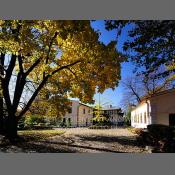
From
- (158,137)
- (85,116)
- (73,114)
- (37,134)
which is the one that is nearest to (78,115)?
(85,116)

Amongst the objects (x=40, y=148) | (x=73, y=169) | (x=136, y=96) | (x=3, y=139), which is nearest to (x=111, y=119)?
(x=136, y=96)

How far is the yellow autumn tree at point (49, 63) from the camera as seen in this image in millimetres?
9289

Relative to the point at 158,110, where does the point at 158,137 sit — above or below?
below

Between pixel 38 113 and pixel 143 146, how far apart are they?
496cm

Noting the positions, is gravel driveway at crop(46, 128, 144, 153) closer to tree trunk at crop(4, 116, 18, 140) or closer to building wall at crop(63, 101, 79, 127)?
building wall at crop(63, 101, 79, 127)

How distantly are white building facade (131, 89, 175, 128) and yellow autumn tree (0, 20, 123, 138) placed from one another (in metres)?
1.21

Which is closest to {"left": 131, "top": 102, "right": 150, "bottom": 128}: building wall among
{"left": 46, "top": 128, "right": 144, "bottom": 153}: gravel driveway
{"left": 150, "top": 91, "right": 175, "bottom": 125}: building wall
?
{"left": 150, "top": 91, "right": 175, "bottom": 125}: building wall

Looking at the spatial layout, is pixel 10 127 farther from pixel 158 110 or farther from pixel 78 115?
pixel 158 110

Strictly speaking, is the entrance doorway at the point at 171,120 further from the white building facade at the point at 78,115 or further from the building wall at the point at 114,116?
the white building facade at the point at 78,115

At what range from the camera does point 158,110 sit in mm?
9625

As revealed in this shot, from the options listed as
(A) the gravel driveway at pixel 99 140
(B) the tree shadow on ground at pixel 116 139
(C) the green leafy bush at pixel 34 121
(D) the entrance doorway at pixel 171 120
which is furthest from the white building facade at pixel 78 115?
(D) the entrance doorway at pixel 171 120

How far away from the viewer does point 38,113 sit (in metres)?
12.7

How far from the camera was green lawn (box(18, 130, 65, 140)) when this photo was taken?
11023 mm

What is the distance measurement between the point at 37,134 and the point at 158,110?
4399mm
